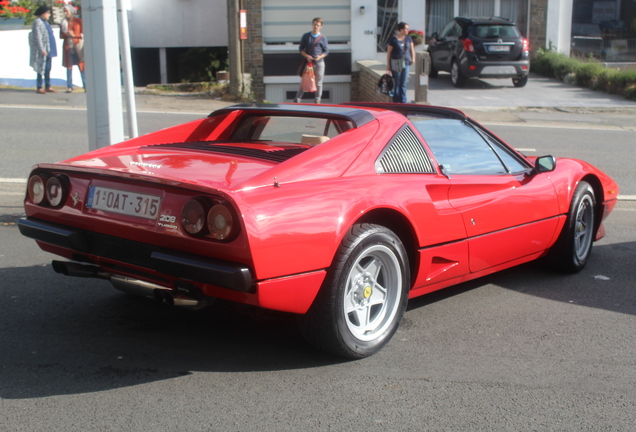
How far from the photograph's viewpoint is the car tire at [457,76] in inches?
798

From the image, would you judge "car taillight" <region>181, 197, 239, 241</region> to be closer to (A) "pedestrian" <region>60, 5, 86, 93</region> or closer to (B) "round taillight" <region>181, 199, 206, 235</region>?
(B) "round taillight" <region>181, 199, 206, 235</region>

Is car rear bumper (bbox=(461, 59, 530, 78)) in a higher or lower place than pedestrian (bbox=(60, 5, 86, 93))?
lower

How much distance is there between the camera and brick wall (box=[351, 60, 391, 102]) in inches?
706

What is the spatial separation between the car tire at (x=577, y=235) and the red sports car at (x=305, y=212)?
1.06 feet

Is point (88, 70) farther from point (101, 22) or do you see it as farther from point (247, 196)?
point (247, 196)

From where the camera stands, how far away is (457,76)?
20.5m

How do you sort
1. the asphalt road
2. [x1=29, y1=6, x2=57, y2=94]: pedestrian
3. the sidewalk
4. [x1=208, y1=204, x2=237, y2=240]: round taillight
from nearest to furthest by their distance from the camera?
the asphalt road
[x1=208, y1=204, x2=237, y2=240]: round taillight
the sidewalk
[x1=29, y1=6, x2=57, y2=94]: pedestrian

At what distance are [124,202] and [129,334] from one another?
0.87 meters

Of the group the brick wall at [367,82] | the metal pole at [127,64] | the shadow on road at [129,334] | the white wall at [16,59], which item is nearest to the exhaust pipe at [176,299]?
the shadow on road at [129,334]

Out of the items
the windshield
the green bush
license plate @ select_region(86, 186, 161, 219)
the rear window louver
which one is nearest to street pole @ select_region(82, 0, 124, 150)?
the windshield

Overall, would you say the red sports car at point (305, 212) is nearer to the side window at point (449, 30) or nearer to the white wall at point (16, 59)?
the side window at point (449, 30)

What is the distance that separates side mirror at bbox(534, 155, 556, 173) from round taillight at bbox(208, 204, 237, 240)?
2.69 meters

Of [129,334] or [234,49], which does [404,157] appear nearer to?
[129,334]

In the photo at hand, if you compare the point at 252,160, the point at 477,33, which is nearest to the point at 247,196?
the point at 252,160
